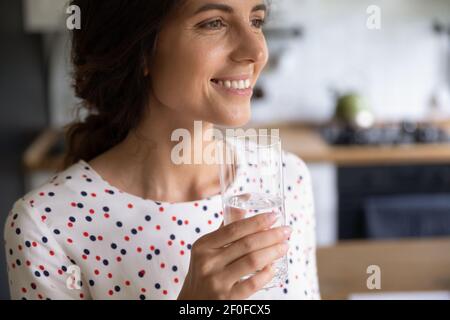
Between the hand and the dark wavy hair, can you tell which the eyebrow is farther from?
the hand

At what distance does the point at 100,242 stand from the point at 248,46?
1.36ft

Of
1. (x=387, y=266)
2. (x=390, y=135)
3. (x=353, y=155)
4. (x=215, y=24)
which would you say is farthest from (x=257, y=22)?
(x=390, y=135)

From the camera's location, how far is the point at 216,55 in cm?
105

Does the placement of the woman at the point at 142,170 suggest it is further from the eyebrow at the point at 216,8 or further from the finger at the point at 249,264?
the finger at the point at 249,264

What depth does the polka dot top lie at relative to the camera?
1067 mm

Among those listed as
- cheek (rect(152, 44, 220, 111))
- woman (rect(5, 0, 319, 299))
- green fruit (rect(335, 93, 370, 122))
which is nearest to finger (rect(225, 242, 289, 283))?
woman (rect(5, 0, 319, 299))

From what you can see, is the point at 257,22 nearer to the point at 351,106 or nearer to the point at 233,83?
the point at 233,83

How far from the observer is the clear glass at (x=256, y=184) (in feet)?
3.03

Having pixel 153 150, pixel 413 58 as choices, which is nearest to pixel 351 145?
pixel 413 58

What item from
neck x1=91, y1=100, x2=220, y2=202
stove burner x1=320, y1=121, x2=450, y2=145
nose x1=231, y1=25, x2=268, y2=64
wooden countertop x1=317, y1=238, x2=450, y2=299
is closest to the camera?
nose x1=231, y1=25, x2=268, y2=64

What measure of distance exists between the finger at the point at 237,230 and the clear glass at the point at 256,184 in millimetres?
61

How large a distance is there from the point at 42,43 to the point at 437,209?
6.80 feet

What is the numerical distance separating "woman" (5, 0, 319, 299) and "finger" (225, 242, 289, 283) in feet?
0.74

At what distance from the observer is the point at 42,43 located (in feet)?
10.9
